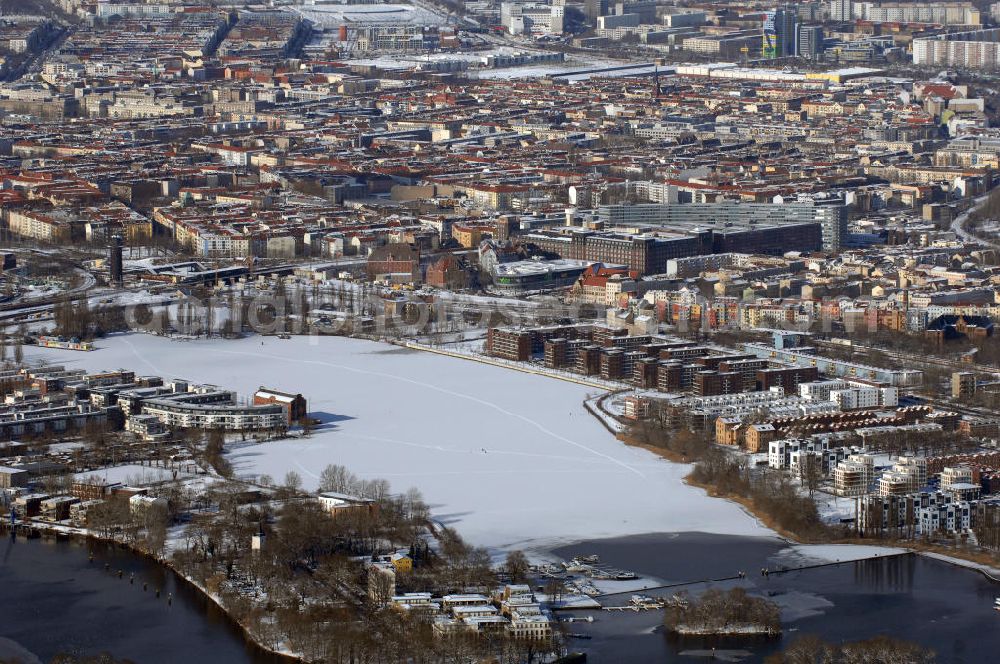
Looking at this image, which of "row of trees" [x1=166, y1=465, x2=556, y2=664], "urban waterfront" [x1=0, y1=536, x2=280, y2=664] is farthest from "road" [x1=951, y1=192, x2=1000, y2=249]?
"urban waterfront" [x1=0, y1=536, x2=280, y2=664]

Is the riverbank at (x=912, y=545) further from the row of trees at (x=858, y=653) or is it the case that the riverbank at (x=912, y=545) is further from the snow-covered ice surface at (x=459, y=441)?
the row of trees at (x=858, y=653)

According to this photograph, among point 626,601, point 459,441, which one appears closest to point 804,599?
point 626,601

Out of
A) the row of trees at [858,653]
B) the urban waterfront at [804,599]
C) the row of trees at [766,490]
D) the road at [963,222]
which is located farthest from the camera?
the road at [963,222]

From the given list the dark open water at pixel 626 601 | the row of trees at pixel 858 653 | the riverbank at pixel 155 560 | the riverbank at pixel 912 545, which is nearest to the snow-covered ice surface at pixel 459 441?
the riverbank at pixel 912 545

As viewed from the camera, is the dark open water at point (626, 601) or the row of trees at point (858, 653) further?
the dark open water at point (626, 601)

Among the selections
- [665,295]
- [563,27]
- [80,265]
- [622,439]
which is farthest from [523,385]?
[563,27]

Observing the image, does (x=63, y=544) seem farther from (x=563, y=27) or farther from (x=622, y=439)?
(x=563, y=27)

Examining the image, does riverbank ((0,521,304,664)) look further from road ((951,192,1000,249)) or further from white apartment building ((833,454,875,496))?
road ((951,192,1000,249))
